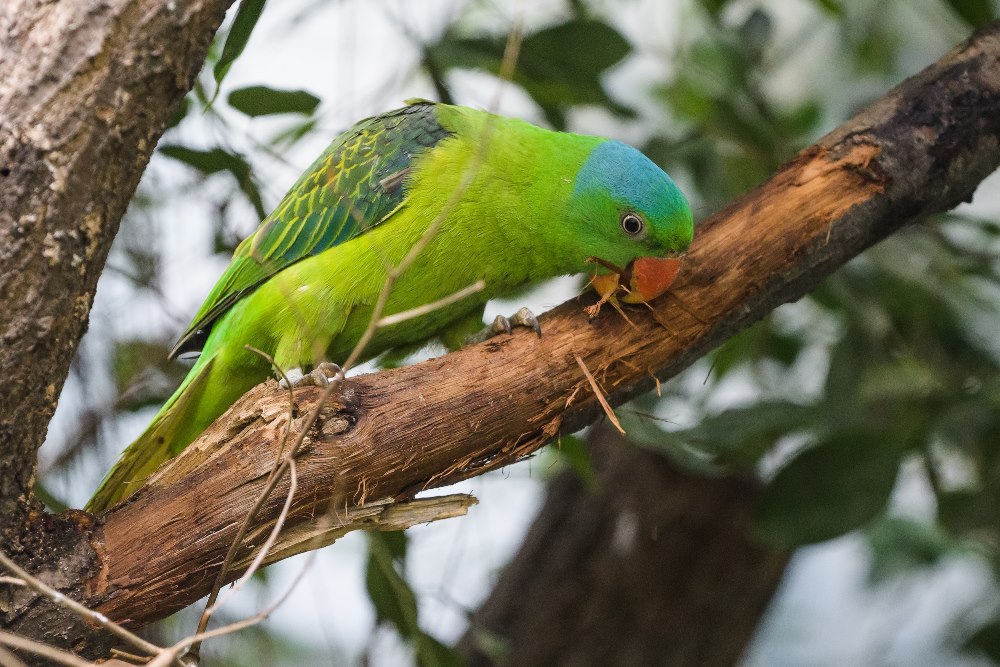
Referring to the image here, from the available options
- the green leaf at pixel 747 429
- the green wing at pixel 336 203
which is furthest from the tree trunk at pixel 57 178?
the green leaf at pixel 747 429

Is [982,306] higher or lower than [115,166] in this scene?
lower

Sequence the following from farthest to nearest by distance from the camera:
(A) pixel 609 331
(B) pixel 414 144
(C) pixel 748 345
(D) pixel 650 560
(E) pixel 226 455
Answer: (D) pixel 650 560, (C) pixel 748 345, (B) pixel 414 144, (A) pixel 609 331, (E) pixel 226 455

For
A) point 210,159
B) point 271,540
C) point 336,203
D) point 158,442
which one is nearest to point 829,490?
point 336,203

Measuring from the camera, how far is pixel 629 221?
276 centimetres

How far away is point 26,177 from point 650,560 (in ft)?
10.9

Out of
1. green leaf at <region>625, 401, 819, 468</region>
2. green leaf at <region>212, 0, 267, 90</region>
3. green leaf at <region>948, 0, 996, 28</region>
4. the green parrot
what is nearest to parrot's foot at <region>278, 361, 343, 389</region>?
the green parrot

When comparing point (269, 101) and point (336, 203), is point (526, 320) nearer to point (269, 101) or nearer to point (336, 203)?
point (336, 203)

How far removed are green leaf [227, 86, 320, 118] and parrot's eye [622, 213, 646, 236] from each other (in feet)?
3.39

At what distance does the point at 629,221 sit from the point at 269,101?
1.18 meters

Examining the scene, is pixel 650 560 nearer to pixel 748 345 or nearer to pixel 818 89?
pixel 748 345

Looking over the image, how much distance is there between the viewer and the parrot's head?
2656 mm

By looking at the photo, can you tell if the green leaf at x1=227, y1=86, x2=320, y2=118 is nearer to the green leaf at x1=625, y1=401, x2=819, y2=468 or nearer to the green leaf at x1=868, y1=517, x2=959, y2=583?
the green leaf at x1=625, y1=401, x2=819, y2=468

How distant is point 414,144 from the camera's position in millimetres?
2977

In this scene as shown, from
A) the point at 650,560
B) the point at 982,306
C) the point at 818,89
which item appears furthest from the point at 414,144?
the point at 818,89
